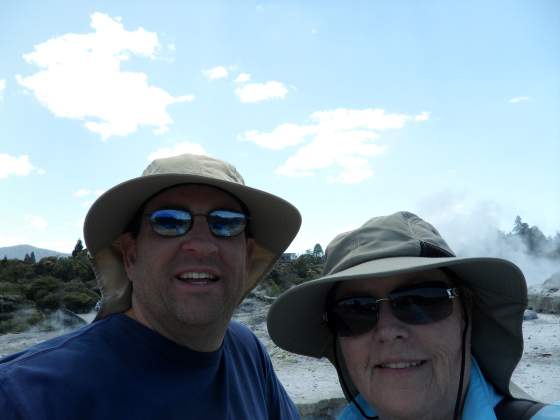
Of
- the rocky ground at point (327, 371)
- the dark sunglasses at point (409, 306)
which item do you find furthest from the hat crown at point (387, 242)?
the rocky ground at point (327, 371)

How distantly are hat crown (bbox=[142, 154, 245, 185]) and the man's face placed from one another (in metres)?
0.11

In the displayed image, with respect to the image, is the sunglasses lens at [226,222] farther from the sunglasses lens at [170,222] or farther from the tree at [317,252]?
the tree at [317,252]

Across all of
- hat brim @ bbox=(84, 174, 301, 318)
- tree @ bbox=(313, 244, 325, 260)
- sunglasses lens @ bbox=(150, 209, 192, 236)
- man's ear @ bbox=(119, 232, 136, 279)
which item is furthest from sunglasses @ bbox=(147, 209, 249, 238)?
tree @ bbox=(313, 244, 325, 260)

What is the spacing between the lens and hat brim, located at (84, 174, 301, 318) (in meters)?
1.95

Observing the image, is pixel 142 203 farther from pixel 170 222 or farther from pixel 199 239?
pixel 199 239

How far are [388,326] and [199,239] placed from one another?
0.91m

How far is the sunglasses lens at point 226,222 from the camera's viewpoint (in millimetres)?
2037

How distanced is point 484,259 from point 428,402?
1.61 feet

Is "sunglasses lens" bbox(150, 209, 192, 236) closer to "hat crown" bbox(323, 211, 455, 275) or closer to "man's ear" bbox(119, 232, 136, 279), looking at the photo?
"man's ear" bbox(119, 232, 136, 279)

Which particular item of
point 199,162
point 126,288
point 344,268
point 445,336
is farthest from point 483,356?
point 126,288

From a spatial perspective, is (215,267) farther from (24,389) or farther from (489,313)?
(489,313)

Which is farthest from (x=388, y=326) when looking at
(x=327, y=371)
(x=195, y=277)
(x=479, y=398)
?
(x=327, y=371)

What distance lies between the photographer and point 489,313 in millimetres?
1618

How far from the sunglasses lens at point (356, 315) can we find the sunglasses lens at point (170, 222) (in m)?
0.79
